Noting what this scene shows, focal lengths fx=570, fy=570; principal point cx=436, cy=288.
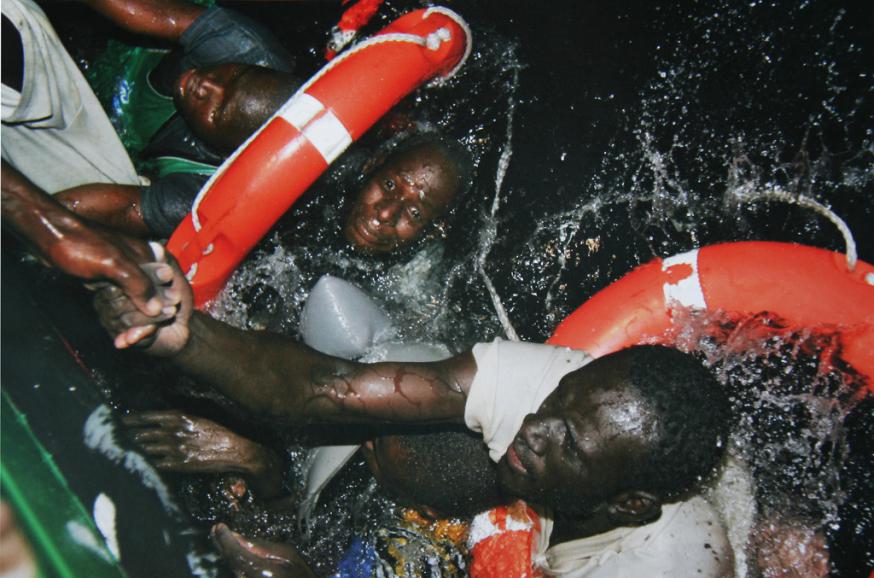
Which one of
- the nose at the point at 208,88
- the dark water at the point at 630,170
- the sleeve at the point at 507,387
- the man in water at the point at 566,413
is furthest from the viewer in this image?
the dark water at the point at 630,170

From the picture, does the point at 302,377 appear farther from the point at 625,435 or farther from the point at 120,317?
the point at 625,435

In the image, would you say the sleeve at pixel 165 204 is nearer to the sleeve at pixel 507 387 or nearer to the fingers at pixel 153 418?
the fingers at pixel 153 418

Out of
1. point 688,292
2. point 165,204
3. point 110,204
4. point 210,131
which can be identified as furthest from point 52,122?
point 688,292

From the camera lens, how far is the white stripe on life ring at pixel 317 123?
7.88 ft

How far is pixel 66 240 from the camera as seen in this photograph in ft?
4.36

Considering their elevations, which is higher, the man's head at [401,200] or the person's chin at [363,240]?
the man's head at [401,200]

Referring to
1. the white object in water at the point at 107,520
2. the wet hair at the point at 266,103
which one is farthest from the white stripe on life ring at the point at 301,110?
the white object in water at the point at 107,520

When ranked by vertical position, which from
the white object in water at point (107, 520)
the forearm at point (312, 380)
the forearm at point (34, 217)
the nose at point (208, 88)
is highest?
the forearm at point (34, 217)

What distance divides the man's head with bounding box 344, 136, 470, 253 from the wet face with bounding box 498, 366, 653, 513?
5.04 feet

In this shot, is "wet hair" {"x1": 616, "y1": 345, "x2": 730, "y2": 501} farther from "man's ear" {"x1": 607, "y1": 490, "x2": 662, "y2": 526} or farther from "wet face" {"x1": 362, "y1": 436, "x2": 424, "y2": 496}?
"wet face" {"x1": 362, "y1": 436, "x2": 424, "y2": 496}

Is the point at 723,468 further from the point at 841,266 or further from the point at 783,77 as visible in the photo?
the point at 783,77

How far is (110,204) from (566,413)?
2.35 meters

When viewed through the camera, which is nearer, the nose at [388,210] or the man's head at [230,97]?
the man's head at [230,97]

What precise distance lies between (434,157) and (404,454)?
5.52 ft
